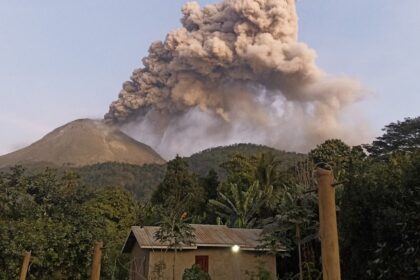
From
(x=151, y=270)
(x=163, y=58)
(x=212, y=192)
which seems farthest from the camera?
(x=163, y=58)

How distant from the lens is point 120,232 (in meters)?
31.5

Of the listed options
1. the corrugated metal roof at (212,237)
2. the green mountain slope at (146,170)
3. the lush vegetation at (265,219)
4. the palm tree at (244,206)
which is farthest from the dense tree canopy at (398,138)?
the green mountain slope at (146,170)

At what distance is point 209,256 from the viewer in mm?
19312

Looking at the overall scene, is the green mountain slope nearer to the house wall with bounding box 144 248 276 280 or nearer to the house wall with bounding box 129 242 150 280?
the house wall with bounding box 129 242 150 280

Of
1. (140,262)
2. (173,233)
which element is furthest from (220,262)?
(140,262)

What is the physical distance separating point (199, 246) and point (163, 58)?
128 feet

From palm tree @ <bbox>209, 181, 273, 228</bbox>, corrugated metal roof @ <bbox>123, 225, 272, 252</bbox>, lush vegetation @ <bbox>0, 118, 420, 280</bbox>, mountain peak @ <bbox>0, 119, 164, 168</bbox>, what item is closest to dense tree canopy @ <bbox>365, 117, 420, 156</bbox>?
lush vegetation @ <bbox>0, 118, 420, 280</bbox>

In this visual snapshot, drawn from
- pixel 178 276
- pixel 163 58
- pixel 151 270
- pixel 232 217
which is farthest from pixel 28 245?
pixel 163 58

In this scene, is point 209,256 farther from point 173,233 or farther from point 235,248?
point 173,233

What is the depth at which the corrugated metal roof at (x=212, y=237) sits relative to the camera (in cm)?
1874

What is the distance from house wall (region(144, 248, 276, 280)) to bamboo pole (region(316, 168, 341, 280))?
578 inches

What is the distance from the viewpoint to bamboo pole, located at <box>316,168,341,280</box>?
13.2ft

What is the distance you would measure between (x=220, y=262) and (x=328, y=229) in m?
15.9

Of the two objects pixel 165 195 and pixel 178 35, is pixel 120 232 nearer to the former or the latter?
pixel 165 195
